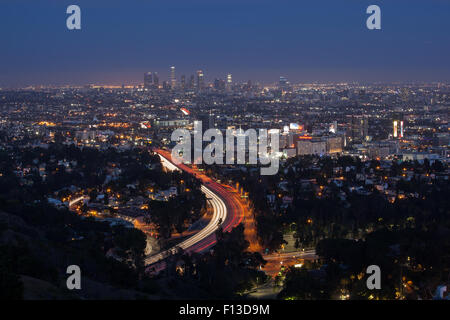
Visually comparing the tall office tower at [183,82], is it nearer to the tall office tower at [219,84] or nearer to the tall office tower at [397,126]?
the tall office tower at [219,84]

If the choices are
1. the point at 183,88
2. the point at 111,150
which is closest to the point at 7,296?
the point at 111,150

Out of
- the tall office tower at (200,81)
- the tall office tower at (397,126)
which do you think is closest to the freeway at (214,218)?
the tall office tower at (397,126)

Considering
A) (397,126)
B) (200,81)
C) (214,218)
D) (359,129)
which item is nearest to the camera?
(214,218)

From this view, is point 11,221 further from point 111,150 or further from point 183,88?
point 183,88

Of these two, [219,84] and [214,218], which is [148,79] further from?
[214,218]

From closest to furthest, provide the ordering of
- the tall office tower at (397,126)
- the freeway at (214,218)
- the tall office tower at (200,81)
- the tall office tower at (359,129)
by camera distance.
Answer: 1. the freeway at (214,218)
2. the tall office tower at (359,129)
3. the tall office tower at (397,126)
4. the tall office tower at (200,81)

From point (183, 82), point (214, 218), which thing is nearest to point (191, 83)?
point (183, 82)
